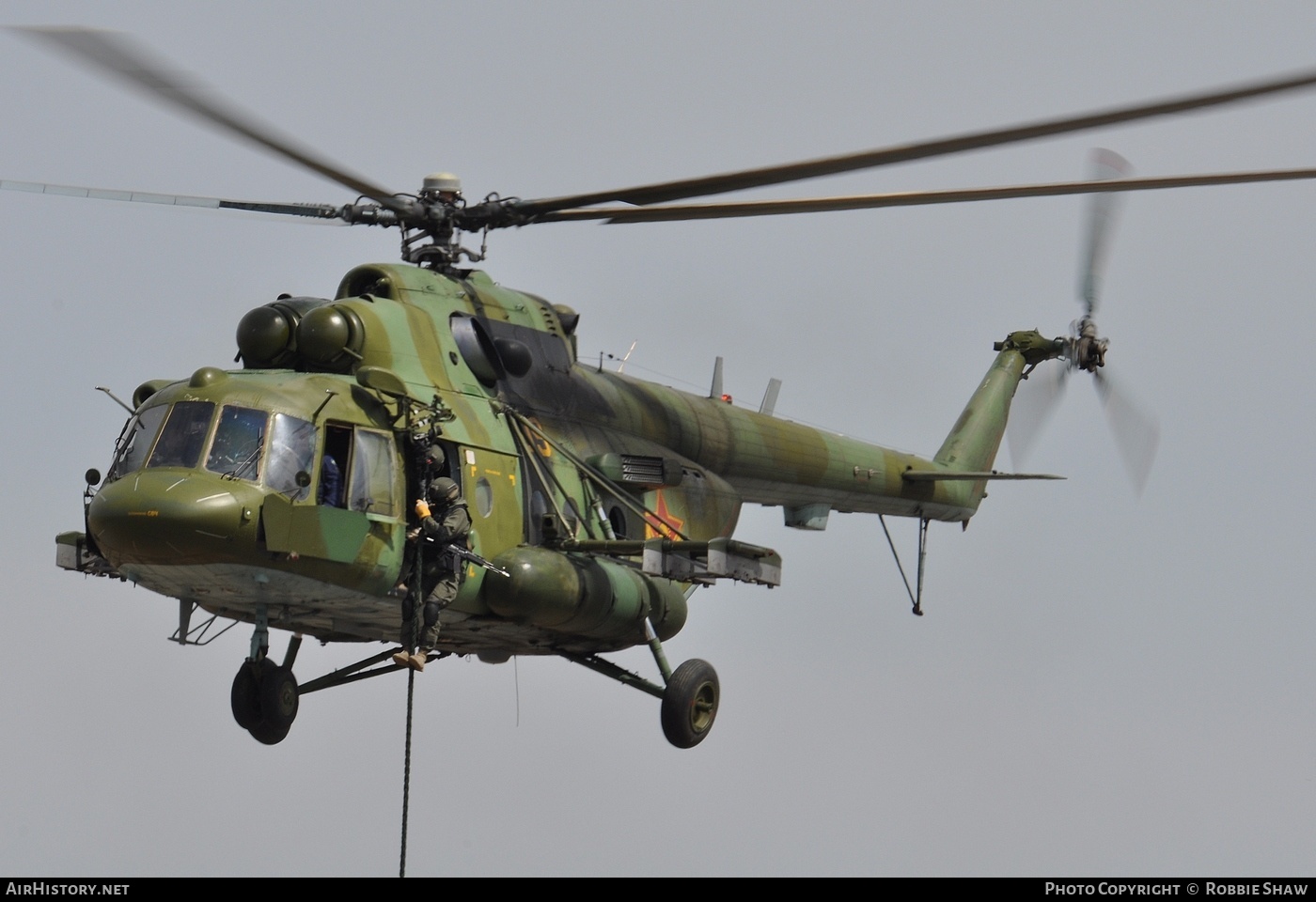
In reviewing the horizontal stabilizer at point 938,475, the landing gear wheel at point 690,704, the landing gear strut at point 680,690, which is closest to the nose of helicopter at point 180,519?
the landing gear strut at point 680,690

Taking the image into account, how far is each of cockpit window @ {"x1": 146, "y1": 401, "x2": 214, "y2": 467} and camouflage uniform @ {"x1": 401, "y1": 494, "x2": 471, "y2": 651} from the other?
1.76 metres

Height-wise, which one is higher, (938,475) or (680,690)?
(938,475)

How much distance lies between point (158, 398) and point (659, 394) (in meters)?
5.35

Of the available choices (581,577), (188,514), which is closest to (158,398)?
(188,514)

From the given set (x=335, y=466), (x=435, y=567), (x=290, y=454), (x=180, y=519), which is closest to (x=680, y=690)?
(x=435, y=567)

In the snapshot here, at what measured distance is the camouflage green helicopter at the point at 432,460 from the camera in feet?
45.8

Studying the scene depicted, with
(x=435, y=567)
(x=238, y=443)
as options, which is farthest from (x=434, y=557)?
(x=238, y=443)

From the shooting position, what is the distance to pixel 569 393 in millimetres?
17172

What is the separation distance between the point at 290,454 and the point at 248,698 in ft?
7.57

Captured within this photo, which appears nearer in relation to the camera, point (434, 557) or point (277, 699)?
point (434, 557)

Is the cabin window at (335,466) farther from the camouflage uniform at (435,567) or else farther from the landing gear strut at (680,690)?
the landing gear strut at (680,690)

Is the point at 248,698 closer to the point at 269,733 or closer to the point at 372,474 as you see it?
the point at 269,733

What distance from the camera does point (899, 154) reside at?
14.0m

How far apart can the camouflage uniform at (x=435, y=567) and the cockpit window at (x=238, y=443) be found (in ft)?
4.60
